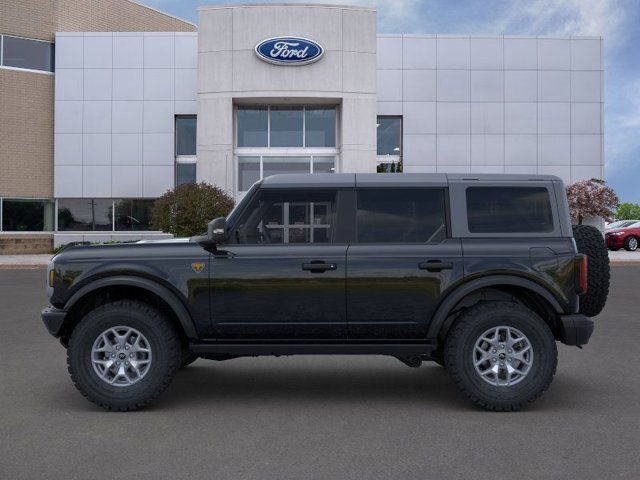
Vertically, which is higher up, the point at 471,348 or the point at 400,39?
the point at 400,39

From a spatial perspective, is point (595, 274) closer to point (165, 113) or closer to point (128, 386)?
point (128, 386)

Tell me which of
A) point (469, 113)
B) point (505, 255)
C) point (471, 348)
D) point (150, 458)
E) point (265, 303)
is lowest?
point (150, 458)

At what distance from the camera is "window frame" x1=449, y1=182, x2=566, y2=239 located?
5711mm

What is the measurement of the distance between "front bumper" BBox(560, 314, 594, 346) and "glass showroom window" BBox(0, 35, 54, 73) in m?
32.2

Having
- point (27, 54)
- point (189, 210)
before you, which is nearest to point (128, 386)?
point (189, 210)

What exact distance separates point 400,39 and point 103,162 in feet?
50.4

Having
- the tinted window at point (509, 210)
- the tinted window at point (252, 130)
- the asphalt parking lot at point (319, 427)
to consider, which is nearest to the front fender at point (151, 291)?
the asphalt parking lot at point (319, 427)

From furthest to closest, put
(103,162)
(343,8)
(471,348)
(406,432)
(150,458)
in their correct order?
(103,162) < (343,8) < (471,348) < (406,432) < (150,458)

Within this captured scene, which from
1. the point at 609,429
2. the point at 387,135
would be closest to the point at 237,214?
the point at 609,429

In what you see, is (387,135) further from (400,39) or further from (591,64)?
(591,64)

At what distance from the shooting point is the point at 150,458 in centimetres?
436

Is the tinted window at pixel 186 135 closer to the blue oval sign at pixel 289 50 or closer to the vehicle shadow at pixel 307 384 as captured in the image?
the blue oval sign at pixel 289 50

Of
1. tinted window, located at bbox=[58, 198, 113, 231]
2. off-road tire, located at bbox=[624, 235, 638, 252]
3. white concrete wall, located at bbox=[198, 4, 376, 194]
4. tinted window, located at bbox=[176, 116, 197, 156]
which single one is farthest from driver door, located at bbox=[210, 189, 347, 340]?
off-road tire, located at bbox=[624, 235, 638, 252]

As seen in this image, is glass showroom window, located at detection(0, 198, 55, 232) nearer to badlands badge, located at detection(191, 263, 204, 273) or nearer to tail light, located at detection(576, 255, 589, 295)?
badlands badge, located at detection(191, 263, 204, 273)
